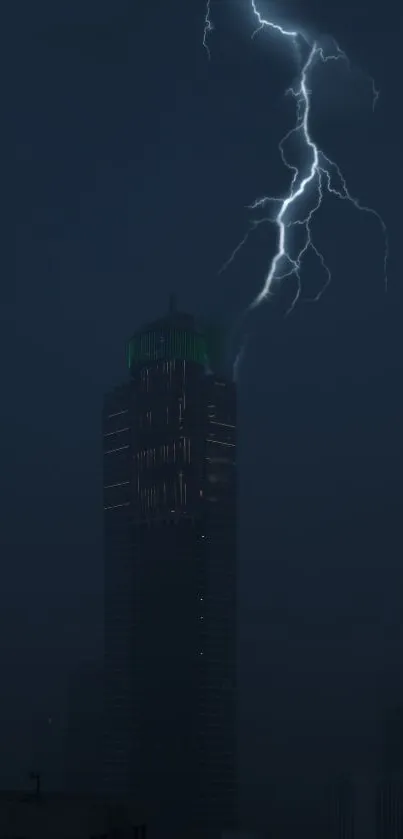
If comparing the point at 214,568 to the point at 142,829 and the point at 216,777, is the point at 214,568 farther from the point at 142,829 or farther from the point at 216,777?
the point at 142,829

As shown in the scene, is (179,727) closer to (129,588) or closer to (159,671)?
(159,671)

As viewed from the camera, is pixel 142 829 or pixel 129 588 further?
pixel 129 588

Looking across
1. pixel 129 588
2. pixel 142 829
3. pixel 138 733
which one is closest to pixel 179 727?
pixel 138 733

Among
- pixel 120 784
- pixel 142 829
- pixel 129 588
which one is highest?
pixel 129 588

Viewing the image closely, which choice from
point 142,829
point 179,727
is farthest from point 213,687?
point 142,829

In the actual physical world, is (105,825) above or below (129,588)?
below

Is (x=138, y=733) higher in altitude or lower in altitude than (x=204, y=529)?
lower

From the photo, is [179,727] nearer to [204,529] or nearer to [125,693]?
[125,693]

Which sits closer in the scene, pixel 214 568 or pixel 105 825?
pixel 105 825
